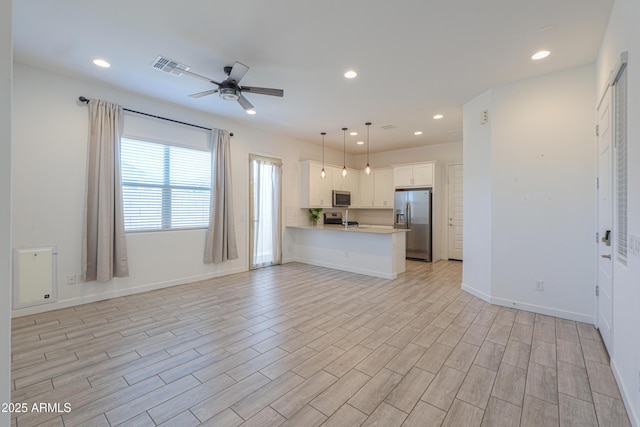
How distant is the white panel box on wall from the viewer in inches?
128

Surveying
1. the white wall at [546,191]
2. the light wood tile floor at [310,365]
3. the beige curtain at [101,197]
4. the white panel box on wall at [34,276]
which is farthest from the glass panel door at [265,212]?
the white wall at [546,191]

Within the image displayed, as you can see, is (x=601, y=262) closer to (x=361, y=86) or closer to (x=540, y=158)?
(x=540, y=158)

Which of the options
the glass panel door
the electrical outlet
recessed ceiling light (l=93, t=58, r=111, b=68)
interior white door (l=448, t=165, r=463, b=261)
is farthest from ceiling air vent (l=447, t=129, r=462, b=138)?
recessed ceiling light (l=93, t=58, r=111, b=68)

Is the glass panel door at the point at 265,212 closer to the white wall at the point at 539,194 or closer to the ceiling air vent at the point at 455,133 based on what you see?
the ceiling air vent at the point at 455,133

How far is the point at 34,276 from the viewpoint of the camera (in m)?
3.36

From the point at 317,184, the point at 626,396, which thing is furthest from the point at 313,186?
the point at 626,396

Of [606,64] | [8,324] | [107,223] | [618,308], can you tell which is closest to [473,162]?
[606,64]

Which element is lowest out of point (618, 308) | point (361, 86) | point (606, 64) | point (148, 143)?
point (618, 308)

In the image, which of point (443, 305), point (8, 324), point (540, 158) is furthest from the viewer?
point (443, 305)

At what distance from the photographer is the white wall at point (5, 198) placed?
94 cm

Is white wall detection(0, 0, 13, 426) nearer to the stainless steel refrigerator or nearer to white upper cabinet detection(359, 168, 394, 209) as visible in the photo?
the stainless steel refrigerator

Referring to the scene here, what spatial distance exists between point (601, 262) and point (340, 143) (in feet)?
17.3

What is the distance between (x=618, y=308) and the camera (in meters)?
2.13

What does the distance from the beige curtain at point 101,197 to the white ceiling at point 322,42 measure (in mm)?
531
